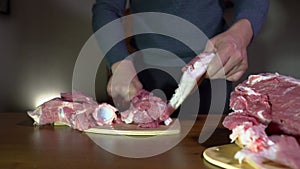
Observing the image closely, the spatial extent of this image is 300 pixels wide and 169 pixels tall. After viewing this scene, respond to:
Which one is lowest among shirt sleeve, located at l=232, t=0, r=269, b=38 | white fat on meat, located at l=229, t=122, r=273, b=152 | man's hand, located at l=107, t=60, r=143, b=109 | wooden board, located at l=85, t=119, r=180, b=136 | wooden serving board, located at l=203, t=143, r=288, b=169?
wooden serving board, located at l=203, t=143, r=288, b=169

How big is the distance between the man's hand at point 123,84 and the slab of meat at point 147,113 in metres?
0.13

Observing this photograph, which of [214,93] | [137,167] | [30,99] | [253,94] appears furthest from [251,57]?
[137,167]

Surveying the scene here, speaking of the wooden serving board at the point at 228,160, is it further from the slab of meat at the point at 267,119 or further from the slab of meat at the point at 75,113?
the slab of meat at the point at 75,113

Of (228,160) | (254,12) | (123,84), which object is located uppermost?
(254,12)

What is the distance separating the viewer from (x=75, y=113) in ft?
2.64

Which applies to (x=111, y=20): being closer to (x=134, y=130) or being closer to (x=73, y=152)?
(x=134, y=130)

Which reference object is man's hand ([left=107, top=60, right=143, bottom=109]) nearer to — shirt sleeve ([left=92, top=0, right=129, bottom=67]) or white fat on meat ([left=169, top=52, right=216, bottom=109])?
shirt sleeve ([left=92, top=0, right=129, bottom=67])

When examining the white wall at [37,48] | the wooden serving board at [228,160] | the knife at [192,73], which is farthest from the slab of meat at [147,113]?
the white wall at [37,48]

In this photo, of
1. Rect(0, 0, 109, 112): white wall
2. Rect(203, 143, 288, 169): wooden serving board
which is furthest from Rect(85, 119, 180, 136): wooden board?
Rect(0, 0, 109, 112): white wall

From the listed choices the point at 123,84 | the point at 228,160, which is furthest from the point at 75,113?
the point at 228,160

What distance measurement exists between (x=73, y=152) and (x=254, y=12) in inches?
27.4

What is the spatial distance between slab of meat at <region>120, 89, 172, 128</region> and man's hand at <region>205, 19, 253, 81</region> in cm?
14

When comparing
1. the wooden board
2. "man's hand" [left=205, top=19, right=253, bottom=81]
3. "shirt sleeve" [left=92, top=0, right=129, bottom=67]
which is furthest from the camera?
"shirt sleeve" [left=92, top=0, right=129, bottom=67]

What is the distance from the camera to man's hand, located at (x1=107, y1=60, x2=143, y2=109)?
0.99m
